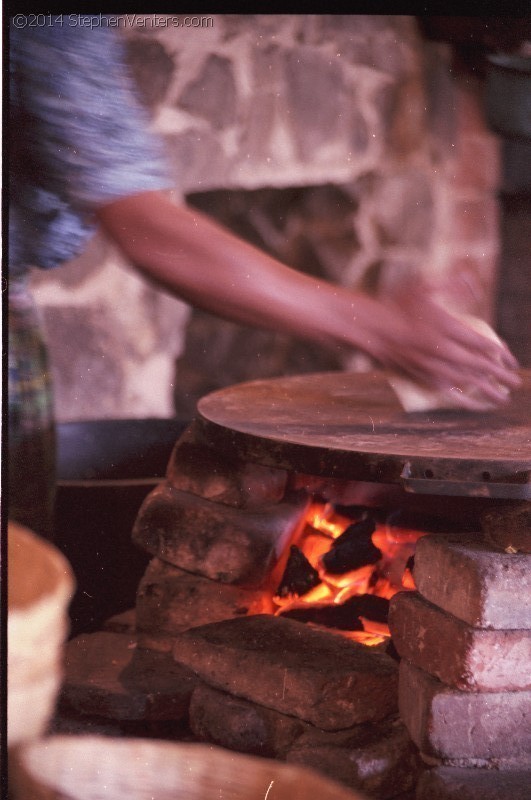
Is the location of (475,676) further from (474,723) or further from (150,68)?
(150,68)

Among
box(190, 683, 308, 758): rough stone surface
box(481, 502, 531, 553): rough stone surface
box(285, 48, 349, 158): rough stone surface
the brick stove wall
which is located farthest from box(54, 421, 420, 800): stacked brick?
box(285, 48, 349, 158): rough stone surface

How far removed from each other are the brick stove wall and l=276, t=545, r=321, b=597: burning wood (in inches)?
22.1

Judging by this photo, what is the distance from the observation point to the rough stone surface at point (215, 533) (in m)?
1.25

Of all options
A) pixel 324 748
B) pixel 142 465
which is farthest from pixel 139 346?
pixel 324 748

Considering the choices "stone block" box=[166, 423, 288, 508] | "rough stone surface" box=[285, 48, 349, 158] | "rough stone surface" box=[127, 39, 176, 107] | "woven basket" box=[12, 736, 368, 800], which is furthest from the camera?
"rough stone surface" box=[285, 48, 349, 158]

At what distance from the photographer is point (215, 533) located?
1269 millimetres

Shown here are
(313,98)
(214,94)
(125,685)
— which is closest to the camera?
(125,685)

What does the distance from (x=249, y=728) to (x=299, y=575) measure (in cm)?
22

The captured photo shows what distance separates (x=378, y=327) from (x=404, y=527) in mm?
296

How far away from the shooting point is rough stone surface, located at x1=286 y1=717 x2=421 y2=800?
1.07m

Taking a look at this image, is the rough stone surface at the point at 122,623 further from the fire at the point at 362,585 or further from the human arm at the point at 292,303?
the human arm at the point at 292,303

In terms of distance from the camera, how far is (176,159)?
6.11 feet

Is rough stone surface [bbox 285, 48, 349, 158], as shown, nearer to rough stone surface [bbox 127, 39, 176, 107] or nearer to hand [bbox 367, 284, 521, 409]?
rough stone surface [bbox 127, 39, 176, 107]

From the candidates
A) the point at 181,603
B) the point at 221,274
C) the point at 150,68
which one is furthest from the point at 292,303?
the point at 150,68
